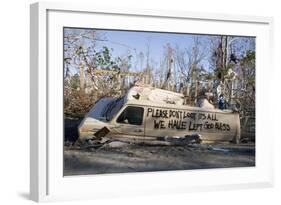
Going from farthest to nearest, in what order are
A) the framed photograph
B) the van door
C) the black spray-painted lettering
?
the black spray-painted lettering
the van door
the framed photograph

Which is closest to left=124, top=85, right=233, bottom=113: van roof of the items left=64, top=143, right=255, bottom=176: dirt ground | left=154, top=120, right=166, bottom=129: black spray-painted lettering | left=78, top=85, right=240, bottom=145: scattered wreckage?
left=78, top=85, right=240, bottom=145: scattered wreckage

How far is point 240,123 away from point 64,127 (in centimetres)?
154

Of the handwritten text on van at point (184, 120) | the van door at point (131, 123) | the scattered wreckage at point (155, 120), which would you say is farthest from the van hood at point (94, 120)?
the handwritten text on van at point (184, 120)

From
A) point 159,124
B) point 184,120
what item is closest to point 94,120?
point 159,124

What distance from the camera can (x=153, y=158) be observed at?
19.6 ft

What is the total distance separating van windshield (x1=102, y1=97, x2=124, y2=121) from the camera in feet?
19.0

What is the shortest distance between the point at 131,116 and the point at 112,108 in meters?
0.17

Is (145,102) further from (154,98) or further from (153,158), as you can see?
(153,158)

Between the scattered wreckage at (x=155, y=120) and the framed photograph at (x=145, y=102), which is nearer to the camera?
the framed photograph at (x=145, y=102)

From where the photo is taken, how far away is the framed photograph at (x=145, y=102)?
18.4 feet

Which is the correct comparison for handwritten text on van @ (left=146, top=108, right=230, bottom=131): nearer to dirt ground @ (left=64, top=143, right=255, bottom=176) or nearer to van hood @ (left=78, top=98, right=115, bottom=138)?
dirt ground @ (left=64, top=143, right=255, bottom=176)

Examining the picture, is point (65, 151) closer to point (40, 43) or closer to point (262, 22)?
point (40, 43)

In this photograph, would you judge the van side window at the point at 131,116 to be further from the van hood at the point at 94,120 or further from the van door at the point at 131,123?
the van hood at the point at 94,120

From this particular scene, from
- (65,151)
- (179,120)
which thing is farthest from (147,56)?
(65,151)
